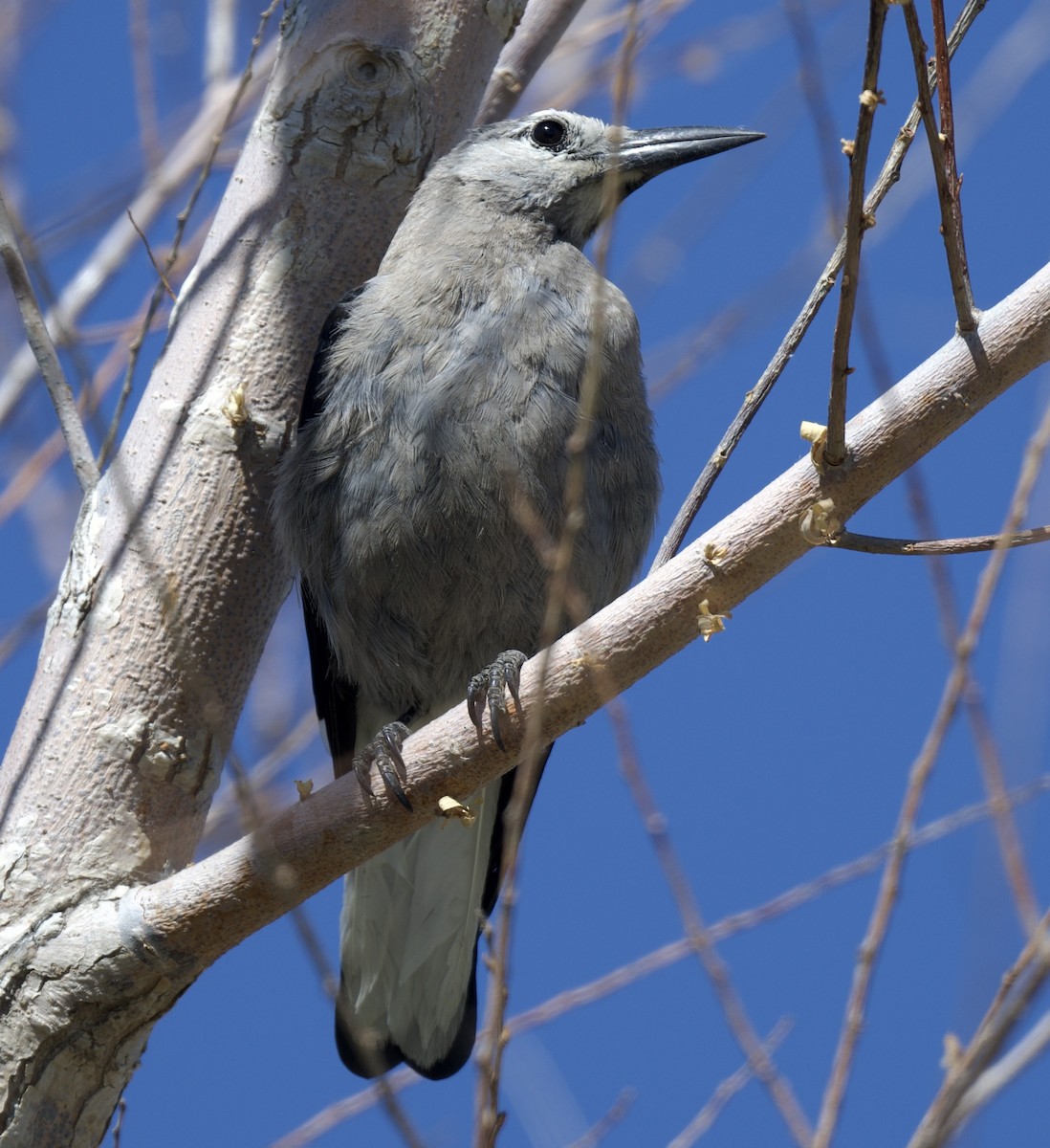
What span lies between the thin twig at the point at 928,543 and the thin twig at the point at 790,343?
439 mm

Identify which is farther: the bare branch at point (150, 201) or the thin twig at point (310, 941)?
the bare branch at point (150, 201)

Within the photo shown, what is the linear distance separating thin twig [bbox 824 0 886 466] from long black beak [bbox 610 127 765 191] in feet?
7.05

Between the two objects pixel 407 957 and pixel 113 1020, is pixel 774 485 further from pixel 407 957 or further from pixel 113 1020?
pixel 407 957

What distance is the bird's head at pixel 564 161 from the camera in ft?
12.6

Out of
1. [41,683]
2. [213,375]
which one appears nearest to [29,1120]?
[41,683]

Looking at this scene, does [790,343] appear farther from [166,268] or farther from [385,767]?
[166,268]

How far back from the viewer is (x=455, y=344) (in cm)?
321

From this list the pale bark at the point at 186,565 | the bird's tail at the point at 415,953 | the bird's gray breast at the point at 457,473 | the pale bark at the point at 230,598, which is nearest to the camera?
the pale bark at the point at 230,598

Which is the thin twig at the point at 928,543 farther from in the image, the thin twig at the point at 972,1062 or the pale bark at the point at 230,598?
the thin twig at the point at 972,1062

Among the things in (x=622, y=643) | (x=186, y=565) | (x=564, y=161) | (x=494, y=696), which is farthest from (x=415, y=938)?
(x=564, y=161)

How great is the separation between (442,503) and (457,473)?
0.08 metres

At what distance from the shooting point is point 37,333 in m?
2.58

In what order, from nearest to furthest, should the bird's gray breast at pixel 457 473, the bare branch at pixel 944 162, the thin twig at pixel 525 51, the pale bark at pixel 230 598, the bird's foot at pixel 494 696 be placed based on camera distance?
the bare branch at pixel 944 162
the pale bark at pixel 230 598
the bird's foot at pixel 494 696
the bird's gray breast at pixel 457 473
the thin twig at pixel 525 51

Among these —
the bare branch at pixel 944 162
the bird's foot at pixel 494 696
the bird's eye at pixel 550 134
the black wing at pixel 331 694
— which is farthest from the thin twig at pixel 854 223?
the bird's eye at pixel 550 134
